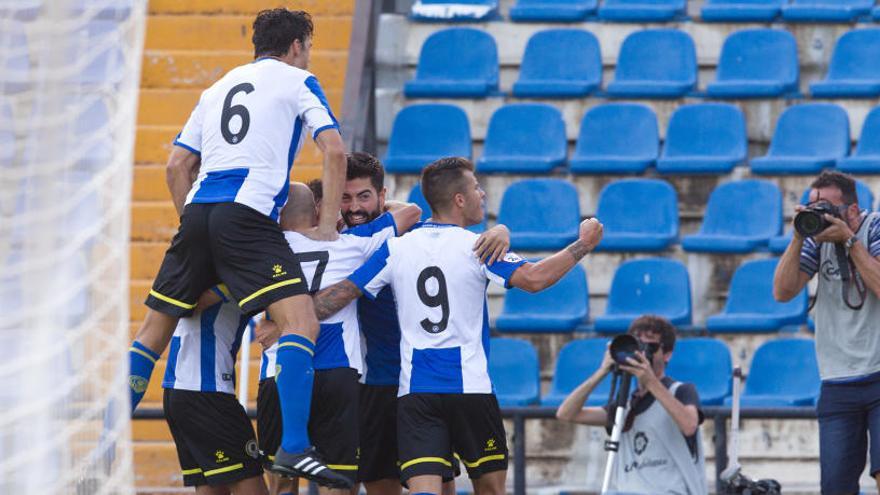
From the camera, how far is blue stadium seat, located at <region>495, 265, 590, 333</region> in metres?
9.42

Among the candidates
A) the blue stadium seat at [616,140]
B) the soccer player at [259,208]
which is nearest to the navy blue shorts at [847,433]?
the soccer player at [259,208]

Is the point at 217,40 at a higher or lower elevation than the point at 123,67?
higher

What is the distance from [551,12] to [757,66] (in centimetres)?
150

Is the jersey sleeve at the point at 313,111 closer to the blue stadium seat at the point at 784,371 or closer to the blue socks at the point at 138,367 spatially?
the blue socks at the point at 138,367

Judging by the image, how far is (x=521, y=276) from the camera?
227 inches

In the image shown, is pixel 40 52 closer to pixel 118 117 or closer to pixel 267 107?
pixel 118 117

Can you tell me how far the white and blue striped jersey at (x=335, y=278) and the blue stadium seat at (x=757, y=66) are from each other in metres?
4.95

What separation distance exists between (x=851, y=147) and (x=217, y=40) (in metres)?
4.33

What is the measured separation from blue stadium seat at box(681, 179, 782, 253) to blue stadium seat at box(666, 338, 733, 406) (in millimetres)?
867

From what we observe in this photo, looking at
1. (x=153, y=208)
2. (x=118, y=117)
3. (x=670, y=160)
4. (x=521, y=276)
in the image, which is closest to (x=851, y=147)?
(x=670, y=160)

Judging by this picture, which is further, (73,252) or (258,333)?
(258,333)

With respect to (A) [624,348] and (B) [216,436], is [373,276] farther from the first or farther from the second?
(A) [624,348]

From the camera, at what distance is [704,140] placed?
33.4 feet

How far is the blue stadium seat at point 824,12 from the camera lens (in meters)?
10.8
